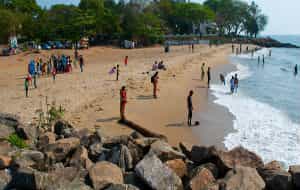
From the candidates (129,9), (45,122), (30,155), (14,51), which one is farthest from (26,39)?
(30,155)

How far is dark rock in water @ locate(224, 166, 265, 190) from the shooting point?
642 centimetres

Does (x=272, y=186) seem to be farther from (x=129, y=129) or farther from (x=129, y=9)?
(x=129, y=9)

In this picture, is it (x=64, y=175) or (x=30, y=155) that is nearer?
(x=64, y=175)

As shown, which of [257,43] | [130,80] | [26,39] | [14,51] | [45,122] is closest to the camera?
[45,122]

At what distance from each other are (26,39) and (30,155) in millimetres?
50946

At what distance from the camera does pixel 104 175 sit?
22.4ft

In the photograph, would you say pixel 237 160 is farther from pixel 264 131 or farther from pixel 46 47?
pixel 46 47

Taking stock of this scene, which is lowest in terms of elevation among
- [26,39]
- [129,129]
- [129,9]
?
[129,129]

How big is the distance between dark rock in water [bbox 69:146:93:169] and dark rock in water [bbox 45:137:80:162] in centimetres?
27

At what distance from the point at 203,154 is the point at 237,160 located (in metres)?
0.71

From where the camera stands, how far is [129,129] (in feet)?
44.5

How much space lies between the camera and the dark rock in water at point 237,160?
7.52 meters

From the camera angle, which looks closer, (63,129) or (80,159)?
(80,159)

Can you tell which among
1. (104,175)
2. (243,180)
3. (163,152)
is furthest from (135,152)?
(243,180)
